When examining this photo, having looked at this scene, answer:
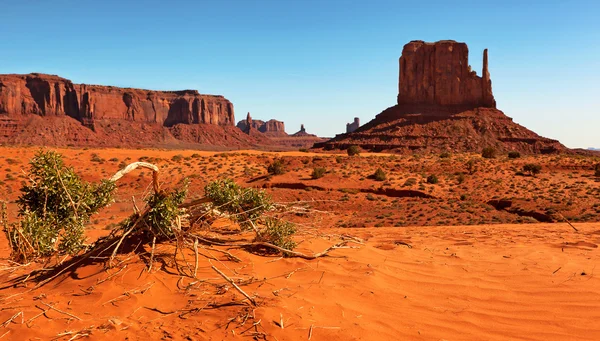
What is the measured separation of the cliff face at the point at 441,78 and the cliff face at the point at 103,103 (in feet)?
238

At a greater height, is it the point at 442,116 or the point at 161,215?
the point at 442,116

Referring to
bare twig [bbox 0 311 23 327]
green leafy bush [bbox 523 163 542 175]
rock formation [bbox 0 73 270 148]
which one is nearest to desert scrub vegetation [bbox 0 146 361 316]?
bare twig [bbox 0 311 23 327]

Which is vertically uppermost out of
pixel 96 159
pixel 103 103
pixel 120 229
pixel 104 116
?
pixel 103 103

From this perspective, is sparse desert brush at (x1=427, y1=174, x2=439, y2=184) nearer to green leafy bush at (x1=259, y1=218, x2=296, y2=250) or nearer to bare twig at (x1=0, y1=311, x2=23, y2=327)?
green leafy bush at (x1=259, y1=218, x2=296, y2=250)

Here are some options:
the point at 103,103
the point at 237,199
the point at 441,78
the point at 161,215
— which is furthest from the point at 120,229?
the point at 103,103

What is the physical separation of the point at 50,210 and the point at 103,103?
410 feet

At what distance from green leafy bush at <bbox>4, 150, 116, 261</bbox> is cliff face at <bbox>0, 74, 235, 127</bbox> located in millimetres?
117735

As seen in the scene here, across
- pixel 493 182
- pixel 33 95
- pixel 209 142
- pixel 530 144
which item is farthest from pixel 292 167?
pixel 33 95

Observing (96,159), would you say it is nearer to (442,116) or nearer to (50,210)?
(50,210)

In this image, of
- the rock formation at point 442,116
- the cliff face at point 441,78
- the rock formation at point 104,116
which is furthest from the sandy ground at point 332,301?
the rock formation at point 104,116

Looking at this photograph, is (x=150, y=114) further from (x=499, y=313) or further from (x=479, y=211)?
(x=499, y=313)

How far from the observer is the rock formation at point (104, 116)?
101 meters

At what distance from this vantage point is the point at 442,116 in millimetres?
77625

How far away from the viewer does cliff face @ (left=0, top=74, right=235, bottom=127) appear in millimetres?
105125
